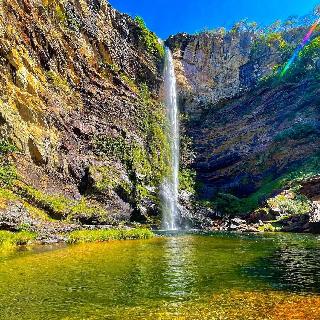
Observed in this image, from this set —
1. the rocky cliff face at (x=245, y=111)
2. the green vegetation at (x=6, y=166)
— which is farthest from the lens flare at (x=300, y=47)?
the green vegetation at (x=6, y=166)

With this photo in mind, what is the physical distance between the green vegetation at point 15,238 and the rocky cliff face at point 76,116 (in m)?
5.07

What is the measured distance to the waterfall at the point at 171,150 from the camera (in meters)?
63.4

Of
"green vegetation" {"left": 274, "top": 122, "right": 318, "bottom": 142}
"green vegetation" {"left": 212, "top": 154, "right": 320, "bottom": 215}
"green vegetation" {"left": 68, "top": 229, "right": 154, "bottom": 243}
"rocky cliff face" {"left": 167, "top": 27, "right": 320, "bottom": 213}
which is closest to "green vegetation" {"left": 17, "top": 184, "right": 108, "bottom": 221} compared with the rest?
"green vegetation" {"left": 68, "top": 229, "right": 154, "bottom": 243}

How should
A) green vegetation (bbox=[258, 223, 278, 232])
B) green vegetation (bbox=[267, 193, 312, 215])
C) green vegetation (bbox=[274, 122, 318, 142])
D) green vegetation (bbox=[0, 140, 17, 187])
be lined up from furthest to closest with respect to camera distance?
green vegetation (bbox=[274, 122, 318, 142])
green vegetation (bbox=[267, 193, 312, 215])
green vegetation (bbox=[258, 223, 278, 232])
green vegetation (bbox=[0, 140, 17, 187])

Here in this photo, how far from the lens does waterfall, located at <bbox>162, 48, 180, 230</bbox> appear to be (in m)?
63.4

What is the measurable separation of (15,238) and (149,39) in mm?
78629

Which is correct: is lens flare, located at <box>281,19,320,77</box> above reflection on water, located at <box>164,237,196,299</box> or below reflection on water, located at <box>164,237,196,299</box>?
above

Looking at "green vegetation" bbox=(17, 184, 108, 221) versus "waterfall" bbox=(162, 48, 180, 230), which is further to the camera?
"waterfall" bbox=(162, 48, 180, 230)

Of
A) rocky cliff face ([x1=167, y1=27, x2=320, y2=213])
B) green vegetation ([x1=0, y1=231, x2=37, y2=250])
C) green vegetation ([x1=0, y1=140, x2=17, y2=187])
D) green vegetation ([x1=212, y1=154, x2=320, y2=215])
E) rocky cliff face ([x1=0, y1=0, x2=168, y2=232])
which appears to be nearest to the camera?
green vegetation ([x1=0, y1=231, x2=37, y2=250])

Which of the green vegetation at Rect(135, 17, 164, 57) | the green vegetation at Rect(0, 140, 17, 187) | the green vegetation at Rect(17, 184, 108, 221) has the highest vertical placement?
the green vegetation at Rect(135, 17, 164, 57)

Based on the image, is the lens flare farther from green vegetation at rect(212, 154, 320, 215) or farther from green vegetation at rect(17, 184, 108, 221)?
green vegetation at rect(17, 184, 108, 221)

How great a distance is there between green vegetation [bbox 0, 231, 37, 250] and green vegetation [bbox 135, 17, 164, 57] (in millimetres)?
75220

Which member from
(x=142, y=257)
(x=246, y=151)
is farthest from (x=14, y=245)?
(x=246, y=151)

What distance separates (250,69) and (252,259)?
9047cm
